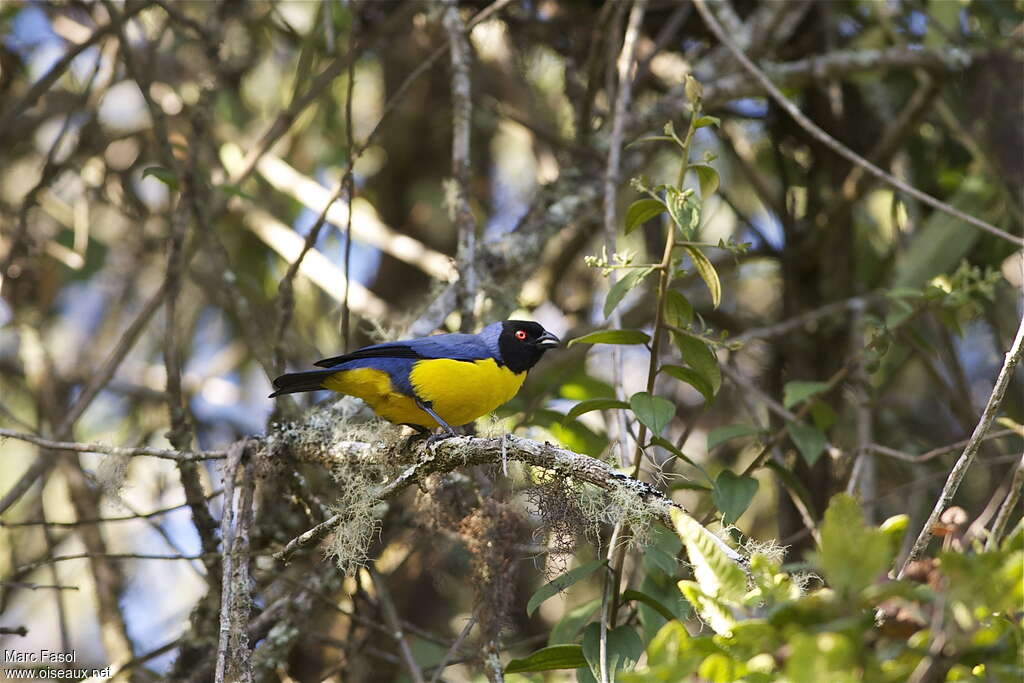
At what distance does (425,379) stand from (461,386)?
0.18 metres

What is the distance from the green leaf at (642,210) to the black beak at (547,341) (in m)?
1.52

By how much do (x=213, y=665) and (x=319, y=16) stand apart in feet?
11.9

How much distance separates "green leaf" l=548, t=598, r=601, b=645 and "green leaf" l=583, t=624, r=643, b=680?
0.25 metres

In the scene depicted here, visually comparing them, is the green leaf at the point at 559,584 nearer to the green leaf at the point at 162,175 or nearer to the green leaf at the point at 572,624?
the green leaf at the point at 572,624

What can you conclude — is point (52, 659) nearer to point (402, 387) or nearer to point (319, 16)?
point (402, 387)

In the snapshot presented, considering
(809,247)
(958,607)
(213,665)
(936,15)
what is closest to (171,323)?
(213,665)

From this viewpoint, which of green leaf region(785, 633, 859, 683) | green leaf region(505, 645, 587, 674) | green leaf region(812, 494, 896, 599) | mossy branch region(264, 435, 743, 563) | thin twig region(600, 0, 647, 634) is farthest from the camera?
thin twig region(600, 0, 647, 634)

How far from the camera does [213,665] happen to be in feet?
11.6

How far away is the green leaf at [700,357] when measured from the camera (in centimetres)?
305

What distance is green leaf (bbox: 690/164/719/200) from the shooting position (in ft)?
9.11

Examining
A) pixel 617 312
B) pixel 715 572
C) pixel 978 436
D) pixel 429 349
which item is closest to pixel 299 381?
pixel 429 349

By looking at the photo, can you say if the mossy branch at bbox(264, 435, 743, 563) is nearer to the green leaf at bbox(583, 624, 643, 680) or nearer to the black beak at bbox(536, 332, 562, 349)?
the green leaf at bbox(583, 624, 643, 680)

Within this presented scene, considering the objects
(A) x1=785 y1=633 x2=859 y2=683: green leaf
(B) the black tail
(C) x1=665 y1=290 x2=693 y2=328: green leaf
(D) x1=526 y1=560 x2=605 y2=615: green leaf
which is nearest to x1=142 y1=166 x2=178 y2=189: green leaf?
(B) the black tail

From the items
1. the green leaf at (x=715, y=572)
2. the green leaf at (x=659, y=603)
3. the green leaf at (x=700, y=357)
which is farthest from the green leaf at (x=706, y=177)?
the green leaf at (x=715, y=572)
